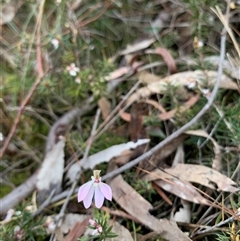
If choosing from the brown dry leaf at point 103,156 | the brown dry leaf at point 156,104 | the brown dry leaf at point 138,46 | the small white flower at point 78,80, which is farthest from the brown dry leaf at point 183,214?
the brown dry leaf at point 138,46

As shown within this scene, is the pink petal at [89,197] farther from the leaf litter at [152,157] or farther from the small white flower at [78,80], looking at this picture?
the small white flower at [78,80]

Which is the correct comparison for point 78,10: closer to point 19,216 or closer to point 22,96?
point 22,96

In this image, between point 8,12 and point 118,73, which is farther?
point 8,12

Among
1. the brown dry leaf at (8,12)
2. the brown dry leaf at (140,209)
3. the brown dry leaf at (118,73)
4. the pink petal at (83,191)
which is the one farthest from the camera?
the brown dry leaf at (8,12)

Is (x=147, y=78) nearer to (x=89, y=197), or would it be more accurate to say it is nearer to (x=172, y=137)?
(x=172, y=137)

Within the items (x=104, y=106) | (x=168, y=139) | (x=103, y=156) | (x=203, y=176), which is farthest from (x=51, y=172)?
(x=203, y=176)
